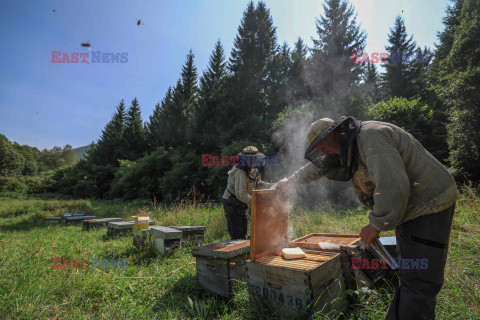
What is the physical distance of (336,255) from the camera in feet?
7.41

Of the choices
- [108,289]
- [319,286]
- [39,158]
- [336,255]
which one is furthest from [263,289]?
[39,158]

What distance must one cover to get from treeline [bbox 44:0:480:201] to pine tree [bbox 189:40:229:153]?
0.07m

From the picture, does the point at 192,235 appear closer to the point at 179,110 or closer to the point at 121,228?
the point at 121,228

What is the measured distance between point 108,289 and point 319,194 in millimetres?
8368

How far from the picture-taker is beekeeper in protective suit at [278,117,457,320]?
4.80 feet

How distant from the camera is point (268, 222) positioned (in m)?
2.49

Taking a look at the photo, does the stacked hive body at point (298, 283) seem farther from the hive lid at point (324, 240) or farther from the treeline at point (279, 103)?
the treeline at point (279, 103)

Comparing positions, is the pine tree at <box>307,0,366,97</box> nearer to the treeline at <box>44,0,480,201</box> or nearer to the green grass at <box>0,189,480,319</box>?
the treeline at <box>44,0,480,201</box>

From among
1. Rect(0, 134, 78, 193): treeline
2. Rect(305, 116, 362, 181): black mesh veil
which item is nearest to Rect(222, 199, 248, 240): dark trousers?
Rect(305, 116, 362, 181): black mesh veil

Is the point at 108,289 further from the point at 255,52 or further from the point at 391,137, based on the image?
the point at 255,52

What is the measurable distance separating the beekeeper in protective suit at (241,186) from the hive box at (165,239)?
95cm

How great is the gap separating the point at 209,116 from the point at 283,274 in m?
15.7

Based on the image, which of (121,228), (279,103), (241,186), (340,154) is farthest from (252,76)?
(340,154)

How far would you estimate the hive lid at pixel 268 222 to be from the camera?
2.25 metres
